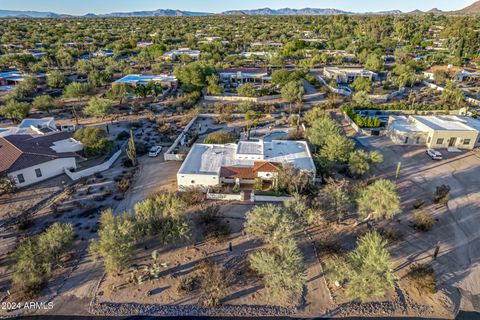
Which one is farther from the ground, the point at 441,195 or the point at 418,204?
the point at 441,195

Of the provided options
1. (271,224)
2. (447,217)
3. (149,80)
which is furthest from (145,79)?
(447,217)

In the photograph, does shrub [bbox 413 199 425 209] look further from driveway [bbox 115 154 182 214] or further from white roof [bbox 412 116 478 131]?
driveway [bbox 115 154 182 214]

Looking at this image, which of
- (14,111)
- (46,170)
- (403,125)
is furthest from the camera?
(14,111)

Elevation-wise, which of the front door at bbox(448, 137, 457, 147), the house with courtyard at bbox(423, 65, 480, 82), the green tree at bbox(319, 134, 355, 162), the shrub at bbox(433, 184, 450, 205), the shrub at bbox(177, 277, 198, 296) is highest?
the house with courtyard at bbox(423, 65, 480, 82)

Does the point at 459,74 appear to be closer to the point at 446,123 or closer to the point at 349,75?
the point at 349,75

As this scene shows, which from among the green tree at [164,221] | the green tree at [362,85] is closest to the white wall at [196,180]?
the green tree at [164,221]

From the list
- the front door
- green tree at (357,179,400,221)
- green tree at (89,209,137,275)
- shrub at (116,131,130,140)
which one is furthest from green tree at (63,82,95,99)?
the front door

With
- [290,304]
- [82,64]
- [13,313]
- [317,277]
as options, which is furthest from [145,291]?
[82,64]
